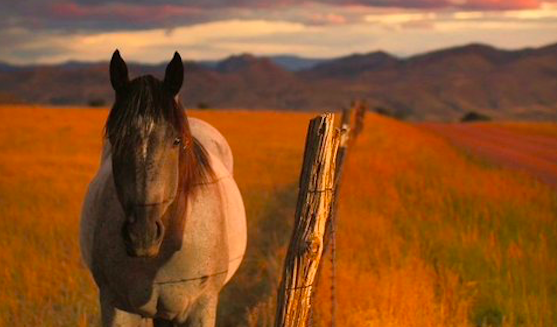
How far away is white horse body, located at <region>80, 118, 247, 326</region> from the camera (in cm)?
449

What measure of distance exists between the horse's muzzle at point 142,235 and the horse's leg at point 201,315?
1031mm

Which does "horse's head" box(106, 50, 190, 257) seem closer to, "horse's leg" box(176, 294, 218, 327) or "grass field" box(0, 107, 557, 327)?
"horse's leg" box(176, 294, 218, 327)

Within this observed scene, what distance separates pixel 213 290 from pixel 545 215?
26.4ft

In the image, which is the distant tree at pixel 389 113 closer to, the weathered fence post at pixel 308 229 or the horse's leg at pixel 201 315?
the weathered fence post at pixel 308 229

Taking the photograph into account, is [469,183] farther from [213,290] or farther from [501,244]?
[213,290]

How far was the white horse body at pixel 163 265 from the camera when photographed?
4.49m

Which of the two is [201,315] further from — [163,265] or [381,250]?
[381,250]

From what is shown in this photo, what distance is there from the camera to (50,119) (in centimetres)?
4800

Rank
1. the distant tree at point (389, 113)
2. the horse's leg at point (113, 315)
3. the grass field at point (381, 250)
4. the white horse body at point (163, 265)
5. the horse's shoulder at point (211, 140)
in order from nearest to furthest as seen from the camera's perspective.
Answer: the white horse body at point (163, 265)
the horse's leg at point (113, 315)
the horse's shoulder at point (211, 140)
the grass field at point (381, 250)
the distant tree at point (389, 113)

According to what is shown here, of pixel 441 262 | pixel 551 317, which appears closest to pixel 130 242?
pixel 551 317

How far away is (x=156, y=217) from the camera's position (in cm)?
381

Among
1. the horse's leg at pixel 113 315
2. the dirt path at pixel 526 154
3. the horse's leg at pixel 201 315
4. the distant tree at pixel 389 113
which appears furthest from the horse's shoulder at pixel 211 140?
the distant tree at pixel 389 113

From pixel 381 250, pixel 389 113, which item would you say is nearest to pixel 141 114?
pixel 381 250

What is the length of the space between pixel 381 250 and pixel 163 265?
4.95 meters
